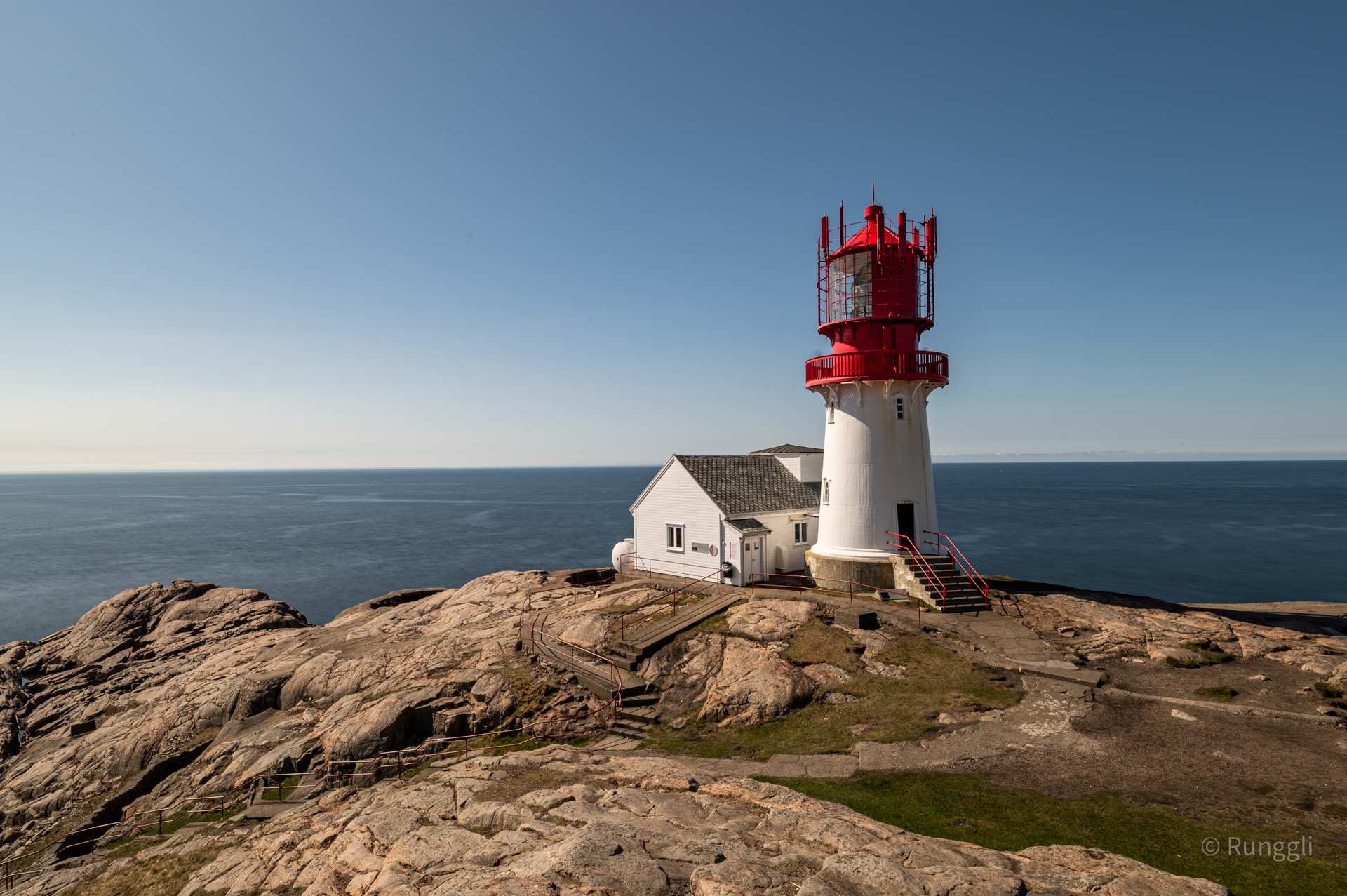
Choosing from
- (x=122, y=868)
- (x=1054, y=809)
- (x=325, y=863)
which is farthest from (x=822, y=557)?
(x=122, y=868)

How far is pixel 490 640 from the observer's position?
948 inches

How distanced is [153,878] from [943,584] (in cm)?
2407

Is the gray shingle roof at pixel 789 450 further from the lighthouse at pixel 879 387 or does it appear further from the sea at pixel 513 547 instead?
the sea at pixel 513 547

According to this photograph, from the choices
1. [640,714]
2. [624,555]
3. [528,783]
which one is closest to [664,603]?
[640,714]

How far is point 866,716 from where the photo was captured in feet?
51.1

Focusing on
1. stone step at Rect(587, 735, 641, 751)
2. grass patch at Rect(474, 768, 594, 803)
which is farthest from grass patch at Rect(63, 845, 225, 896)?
stone step at Rect(587, 735, 641, 751)

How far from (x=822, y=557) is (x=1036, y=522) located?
3748 inches

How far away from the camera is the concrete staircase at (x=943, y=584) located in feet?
73.3

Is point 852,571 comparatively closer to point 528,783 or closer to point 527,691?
point 527,691

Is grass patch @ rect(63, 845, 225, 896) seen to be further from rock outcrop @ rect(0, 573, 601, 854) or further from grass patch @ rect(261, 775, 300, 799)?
rock outcrop @ rect(0, 573, 601, 854)

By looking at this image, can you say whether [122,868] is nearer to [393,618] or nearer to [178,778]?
[178,778]

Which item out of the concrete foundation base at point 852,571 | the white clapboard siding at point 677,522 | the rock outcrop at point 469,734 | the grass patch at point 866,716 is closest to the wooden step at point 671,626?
the rock outcrop at point 469,734

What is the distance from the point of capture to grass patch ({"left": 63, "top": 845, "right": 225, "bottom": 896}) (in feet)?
40.4

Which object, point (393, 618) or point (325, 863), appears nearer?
point (325, 863)
